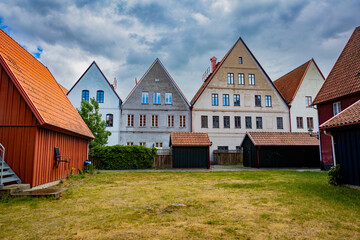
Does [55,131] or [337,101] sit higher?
[337,101]

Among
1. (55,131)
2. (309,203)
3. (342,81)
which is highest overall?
(342,81)

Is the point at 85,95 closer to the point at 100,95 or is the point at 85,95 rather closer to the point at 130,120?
the point at 100,95

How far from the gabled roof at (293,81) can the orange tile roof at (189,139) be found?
1581 cm

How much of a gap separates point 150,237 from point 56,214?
118 inches

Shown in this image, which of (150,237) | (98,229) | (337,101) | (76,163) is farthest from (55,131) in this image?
(337,101)

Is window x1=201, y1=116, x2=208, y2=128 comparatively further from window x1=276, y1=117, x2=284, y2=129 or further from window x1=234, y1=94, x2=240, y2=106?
window x1=276, y1=117, x2=284, y2=129

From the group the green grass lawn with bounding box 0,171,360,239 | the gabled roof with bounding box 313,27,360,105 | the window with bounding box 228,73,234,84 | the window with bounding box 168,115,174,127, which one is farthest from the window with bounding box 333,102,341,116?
the window with bounding box 168,115,174,127

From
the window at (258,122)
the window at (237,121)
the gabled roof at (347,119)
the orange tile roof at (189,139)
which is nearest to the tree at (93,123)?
the orange tile roof at (189,139)

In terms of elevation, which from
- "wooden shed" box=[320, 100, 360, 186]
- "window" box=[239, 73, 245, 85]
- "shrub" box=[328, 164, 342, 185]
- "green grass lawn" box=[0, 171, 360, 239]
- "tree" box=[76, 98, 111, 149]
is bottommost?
"green grass lawn" box=[0, 171, 360, 239]

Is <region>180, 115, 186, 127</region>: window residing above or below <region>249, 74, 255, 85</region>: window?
below

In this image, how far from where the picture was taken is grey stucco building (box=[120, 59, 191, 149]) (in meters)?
29.0

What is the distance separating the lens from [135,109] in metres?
29.3

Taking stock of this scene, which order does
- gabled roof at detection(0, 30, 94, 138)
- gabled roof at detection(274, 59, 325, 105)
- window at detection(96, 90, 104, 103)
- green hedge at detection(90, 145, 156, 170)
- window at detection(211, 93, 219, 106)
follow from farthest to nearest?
gabled roof at detection(274, 59, 325, 105)
window at detection(211, 93, 219, 106)
window at detection(96, 90, 104, 103)
green hedge at detection(90, 145, 156, 170)
gabled roof at detection(0, 30, 94, 138)

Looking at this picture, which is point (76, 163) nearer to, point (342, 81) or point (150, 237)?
point (150, 237)
